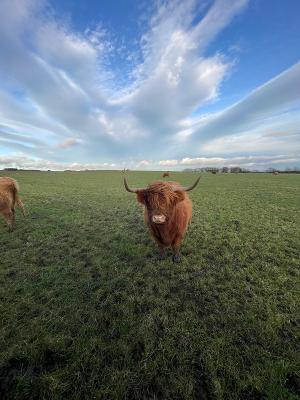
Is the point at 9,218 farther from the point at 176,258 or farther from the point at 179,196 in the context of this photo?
the point at 179,196

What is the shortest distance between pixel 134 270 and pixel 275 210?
34.3 ft

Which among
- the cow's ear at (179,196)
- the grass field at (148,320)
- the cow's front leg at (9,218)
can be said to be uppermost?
the cow's ear at (179,196)

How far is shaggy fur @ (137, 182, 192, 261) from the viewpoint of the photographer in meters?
4.80

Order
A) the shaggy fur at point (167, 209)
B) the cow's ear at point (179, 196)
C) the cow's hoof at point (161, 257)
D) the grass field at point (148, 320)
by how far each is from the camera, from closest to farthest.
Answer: the grass field at point (148, 320) < the shaggy fur at point (167, 209) < the cow's ear at point (179, 196) < the cow's hoof at point (161, 257)

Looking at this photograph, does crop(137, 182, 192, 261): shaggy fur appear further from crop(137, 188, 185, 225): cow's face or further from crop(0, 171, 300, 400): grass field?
crop(0, 171, 300, 400): grass field

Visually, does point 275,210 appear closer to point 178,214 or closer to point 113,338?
point 178,214

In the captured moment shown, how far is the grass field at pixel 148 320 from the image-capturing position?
106 inches

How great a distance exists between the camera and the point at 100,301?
427 cm

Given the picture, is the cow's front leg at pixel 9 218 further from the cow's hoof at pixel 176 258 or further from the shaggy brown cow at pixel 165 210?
the cow's hoof at pixel 176 258

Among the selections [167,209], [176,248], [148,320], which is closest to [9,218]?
[176,248]

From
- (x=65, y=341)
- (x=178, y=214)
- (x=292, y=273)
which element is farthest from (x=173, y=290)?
(x=292, y=273)

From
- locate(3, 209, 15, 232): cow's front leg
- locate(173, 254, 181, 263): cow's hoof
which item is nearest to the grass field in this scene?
locate(173, 254, 181, 263): cow's hoof

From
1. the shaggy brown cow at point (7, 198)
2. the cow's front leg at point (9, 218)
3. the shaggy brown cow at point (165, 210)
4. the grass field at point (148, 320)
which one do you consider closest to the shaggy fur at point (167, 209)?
the shaggy brown cow at point (165, 210)

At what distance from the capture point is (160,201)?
4.78 metres
